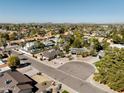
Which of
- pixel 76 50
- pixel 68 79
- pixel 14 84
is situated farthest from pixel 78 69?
pixel 14 84

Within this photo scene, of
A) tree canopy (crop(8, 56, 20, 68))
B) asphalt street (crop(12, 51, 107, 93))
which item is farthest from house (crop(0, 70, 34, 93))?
asphalt street (crop(12, 51, 107, 93))

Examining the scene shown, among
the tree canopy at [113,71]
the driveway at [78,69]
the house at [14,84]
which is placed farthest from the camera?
the driveway at [78,69]

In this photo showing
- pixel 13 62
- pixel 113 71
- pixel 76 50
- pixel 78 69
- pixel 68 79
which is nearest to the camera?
pixel 113 71

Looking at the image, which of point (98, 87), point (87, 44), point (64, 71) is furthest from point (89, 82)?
point (87, 44)

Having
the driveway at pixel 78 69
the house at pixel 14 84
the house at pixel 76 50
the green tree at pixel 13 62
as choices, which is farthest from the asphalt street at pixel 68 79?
the house at pixel 76 50

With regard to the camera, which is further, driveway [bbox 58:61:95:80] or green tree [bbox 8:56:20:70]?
green tree [bbox 8:56:20:70]

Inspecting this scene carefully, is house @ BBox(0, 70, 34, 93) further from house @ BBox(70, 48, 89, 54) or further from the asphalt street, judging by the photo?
house @ BBox(70, 48, 89, 54)

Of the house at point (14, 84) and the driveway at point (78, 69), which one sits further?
the driveway at point (78, 69)

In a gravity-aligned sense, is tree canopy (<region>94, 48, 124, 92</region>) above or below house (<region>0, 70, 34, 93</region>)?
above

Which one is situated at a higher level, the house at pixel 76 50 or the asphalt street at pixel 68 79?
the house at pixel 76 50

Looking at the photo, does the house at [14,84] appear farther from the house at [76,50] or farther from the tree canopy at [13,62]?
the house at [76,50]

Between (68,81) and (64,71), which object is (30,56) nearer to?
(64,71)

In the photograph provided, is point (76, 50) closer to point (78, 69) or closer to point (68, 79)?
point (78, 69)
